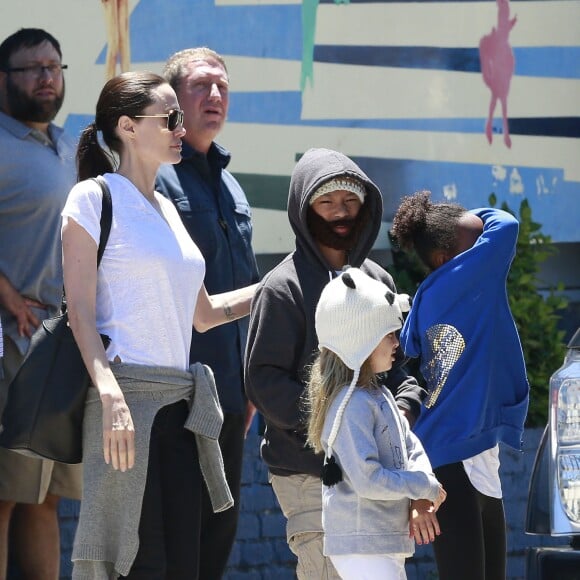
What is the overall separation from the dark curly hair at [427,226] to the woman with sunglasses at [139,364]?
3.42 feet

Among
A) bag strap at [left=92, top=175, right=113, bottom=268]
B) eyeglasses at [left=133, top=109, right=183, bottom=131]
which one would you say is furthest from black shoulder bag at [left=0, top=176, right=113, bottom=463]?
eyeglasses at [left=133, top=109, right=183, bottom=131]

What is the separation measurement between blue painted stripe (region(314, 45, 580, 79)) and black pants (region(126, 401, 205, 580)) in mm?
3558

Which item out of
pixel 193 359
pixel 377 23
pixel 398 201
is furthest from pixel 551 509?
pixel 377 23

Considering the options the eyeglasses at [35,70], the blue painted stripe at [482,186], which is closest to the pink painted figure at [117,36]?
the eyeglasses at [35,70]

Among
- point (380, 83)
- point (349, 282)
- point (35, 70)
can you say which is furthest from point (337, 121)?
point (349, 282)

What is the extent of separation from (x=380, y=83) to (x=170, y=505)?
386cm

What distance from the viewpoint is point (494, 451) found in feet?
17.0

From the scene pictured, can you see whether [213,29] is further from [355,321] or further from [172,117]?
[355,321]

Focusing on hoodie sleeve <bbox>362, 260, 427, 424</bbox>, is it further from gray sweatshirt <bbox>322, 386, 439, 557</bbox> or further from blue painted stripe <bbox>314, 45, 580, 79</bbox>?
blue painted stripe <bbox>314, 45, 580, 79</bbox>

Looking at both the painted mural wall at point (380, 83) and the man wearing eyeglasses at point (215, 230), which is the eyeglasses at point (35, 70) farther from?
the painted mural wall at point (380, 83)

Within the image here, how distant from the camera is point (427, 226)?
5363 millimetres

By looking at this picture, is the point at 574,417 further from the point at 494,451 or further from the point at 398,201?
the point at 398,201

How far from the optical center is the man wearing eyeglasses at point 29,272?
5762 mm

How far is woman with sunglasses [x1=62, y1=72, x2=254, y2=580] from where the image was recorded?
14.2ft
